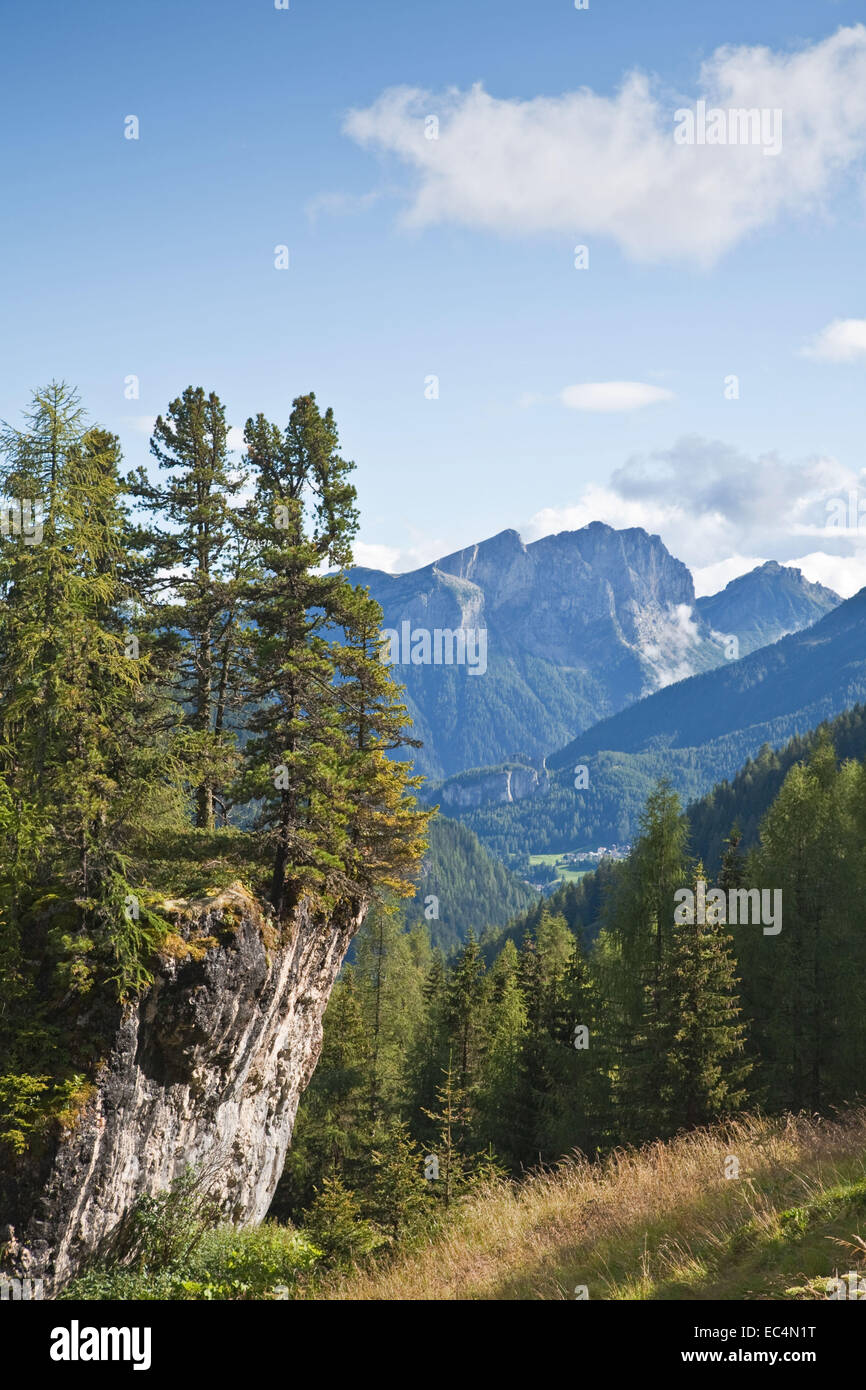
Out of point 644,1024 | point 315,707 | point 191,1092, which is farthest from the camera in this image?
point 644,1024

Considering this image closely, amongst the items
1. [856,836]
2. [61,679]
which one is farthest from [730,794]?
[61,679]

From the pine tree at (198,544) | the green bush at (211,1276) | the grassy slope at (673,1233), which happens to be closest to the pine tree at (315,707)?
the pine tree at (198,544)

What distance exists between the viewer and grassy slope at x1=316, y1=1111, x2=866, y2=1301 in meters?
9.06

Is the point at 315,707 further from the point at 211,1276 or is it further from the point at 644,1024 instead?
the point at 644,1024

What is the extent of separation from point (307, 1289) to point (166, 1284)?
502cm

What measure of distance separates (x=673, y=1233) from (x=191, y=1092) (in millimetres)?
13396

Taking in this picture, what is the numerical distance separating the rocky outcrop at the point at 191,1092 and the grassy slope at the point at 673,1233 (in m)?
6.83

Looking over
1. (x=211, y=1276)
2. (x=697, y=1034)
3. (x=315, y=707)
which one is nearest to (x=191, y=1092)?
(x=211, y=1276)

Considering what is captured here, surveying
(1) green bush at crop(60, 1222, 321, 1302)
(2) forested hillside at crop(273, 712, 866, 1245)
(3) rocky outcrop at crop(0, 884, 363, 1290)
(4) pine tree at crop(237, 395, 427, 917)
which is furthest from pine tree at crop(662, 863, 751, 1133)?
(1) green bush at crop(60, 1222, 321, 1302)

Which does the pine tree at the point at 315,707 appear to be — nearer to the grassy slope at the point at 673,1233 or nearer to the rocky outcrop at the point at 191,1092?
the rocky outcrop at the point at 191,1092

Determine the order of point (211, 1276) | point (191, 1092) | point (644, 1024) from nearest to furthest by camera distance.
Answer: point (211, 1276)
point (191, 1092)
point (644, 1024)

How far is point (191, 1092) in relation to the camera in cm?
2042

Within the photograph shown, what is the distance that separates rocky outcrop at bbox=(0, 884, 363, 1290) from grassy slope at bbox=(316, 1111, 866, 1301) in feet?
22.4

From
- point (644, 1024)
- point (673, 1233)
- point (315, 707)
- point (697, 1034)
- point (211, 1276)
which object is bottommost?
point (211, 1276)
